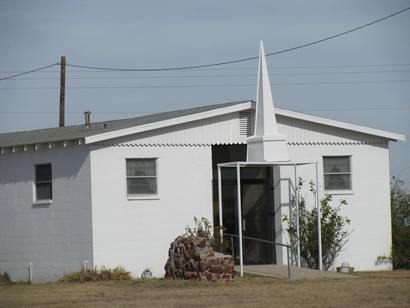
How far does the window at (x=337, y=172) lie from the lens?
28109 mm

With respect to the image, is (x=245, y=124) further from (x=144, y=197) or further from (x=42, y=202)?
(x=42, y=202)

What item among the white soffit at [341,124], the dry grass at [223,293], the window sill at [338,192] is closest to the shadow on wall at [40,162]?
the dry grass at [223,293]

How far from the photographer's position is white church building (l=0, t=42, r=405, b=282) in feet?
83.5

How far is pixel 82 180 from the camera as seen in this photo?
83.5 feet

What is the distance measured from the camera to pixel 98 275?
81.1 ft

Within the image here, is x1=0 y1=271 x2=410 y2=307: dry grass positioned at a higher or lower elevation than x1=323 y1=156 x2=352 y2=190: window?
lower

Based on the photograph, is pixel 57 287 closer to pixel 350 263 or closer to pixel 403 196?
pixel 350 263

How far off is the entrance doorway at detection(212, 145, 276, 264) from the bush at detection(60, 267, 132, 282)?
4039 millimetres

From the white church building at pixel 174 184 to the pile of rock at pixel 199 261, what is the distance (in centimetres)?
179

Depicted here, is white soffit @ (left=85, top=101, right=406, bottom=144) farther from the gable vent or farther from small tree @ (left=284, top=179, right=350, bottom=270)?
small tree @ (left=284, top=179, right=350, bottom=270)

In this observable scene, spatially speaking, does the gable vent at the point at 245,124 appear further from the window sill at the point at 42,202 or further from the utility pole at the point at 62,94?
the utility pole at the point at 62,94

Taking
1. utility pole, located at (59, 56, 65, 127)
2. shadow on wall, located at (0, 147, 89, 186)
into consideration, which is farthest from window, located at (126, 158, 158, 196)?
utility pole, located at (59, 56, 65, 127)

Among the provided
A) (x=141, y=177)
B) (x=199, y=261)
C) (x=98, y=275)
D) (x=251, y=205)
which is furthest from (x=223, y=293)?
(x=251, y=205)

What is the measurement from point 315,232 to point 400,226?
3.91 meters
